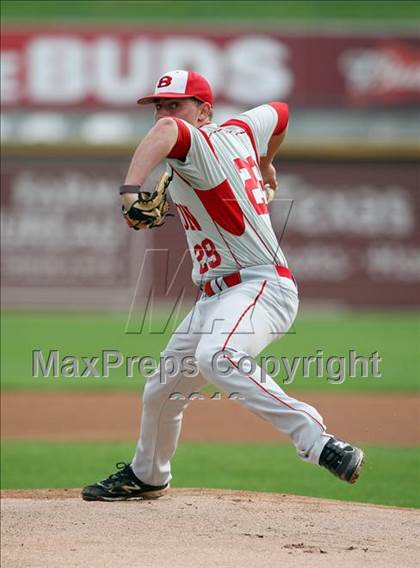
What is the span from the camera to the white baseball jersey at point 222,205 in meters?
4.39

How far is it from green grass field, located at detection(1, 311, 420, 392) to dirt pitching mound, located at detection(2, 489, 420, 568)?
18.5ft

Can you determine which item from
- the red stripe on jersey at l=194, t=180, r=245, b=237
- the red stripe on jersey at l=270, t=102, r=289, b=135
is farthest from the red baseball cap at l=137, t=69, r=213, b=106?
the red stripe on jersey at l=270, t=102, r=289, b=135

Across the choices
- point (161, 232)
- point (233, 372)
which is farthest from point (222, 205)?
point (161, 232)

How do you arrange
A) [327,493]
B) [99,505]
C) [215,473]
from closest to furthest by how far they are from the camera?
[99,505] → [327,493] → [215,473]

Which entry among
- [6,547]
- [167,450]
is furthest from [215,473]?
[6,547]

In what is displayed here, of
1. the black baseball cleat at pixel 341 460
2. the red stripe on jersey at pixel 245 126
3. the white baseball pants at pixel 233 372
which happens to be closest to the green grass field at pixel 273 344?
the white baseball pants at pixel 233 372

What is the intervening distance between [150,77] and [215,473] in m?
15.3

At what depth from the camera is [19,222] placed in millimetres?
18734

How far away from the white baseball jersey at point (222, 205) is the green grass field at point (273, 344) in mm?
6288

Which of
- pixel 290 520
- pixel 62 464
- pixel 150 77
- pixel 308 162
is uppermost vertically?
pixel 150 77

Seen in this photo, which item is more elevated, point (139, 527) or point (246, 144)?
point (246, 144)

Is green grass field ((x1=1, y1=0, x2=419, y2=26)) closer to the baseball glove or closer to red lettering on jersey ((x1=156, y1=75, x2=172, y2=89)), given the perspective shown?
red lettering on jersey ((x1=156, y1=75, x2=172, y2=89))

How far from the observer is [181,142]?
13.8 feet

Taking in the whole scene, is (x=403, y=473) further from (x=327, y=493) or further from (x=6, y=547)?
(x=6, y=547)
